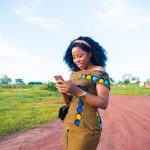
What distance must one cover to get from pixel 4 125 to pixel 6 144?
8.73 ft

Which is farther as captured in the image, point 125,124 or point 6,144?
point 125,124

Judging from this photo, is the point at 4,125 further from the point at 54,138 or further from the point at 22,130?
the point at 54,138

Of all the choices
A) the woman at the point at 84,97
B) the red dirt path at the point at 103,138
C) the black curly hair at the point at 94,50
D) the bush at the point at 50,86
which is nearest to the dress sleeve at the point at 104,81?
the woman at the point at 84,97

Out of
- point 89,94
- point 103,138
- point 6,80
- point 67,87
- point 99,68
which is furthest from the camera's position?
point 6,80

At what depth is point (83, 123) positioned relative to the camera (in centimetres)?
242

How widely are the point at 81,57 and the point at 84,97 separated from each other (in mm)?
403

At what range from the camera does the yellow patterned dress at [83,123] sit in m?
2.41

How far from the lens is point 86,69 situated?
264 cm

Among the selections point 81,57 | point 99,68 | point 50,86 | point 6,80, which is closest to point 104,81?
point 99,68

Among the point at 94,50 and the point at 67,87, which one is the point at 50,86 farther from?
the point at 67,87

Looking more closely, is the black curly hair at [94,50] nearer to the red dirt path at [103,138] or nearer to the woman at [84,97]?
the woman at [84,97]

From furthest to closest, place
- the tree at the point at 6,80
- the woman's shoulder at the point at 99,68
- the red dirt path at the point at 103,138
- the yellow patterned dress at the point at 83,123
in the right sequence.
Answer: the tree at the point at 6,80
the red dirt path at the point at 103,138
the woman's shoulder at the point at 99,68
the yellow patterned dress at the point at 83,123

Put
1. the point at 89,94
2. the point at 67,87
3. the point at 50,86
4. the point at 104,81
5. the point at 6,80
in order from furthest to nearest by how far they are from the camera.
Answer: the point at 6,80 → the point at 50,86 → the point at 104,81 → the point at 89,94 → the point at 67,87

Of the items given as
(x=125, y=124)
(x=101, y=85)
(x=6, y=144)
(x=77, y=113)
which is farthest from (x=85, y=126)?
(x=125, y=124)
